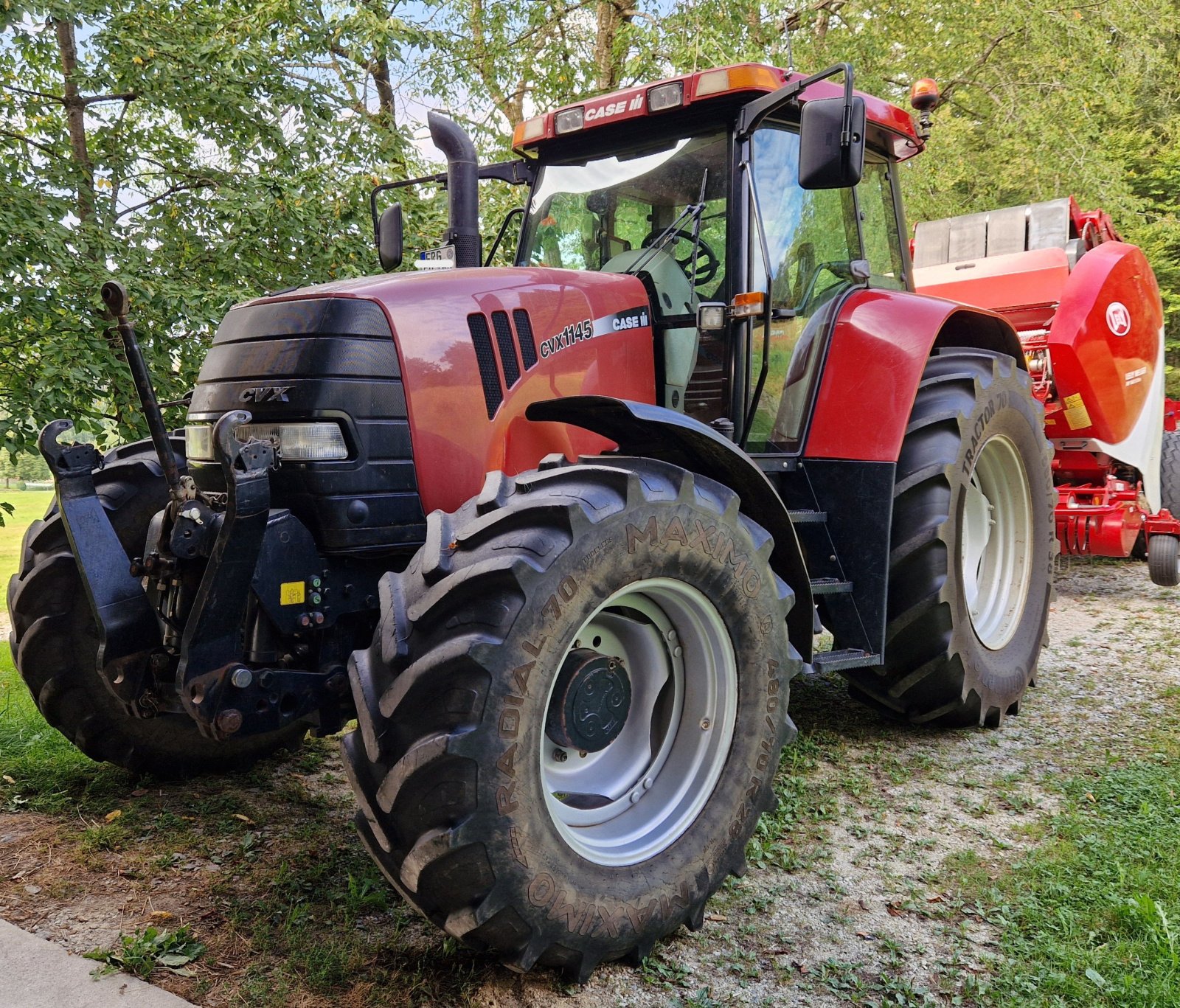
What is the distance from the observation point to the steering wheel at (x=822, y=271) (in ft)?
13.0

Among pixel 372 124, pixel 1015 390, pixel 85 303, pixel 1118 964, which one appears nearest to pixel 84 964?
pixel 1118 964

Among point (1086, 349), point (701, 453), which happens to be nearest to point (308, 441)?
point (701, 453)

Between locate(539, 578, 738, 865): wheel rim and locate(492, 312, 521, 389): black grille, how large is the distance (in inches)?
32.3

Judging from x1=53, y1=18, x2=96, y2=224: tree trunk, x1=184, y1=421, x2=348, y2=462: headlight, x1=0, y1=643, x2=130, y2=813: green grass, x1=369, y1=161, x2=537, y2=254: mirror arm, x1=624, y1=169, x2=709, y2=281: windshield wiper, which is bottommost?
x1=0, y1=643, x2=130, y2=813: green grass

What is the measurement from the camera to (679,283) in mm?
3717

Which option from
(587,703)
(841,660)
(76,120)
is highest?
(76,120)

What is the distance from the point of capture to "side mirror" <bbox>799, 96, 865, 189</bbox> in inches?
122

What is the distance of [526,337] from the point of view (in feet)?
10.4

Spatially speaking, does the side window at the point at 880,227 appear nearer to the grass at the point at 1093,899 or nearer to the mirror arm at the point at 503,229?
the mirror arm at the point at 503,229

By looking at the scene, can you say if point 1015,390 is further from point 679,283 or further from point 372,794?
point 372,794

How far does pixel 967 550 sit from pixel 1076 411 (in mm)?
2653

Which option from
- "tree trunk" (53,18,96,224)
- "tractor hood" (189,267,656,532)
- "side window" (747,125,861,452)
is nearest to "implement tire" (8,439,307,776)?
"tractor hood" (189,267,656,532)

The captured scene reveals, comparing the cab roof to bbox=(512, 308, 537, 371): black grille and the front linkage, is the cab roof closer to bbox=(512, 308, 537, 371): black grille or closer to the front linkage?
bbox=(512, 308, 537, 371): black grille

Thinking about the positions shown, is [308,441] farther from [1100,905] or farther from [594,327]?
[1100,905]
